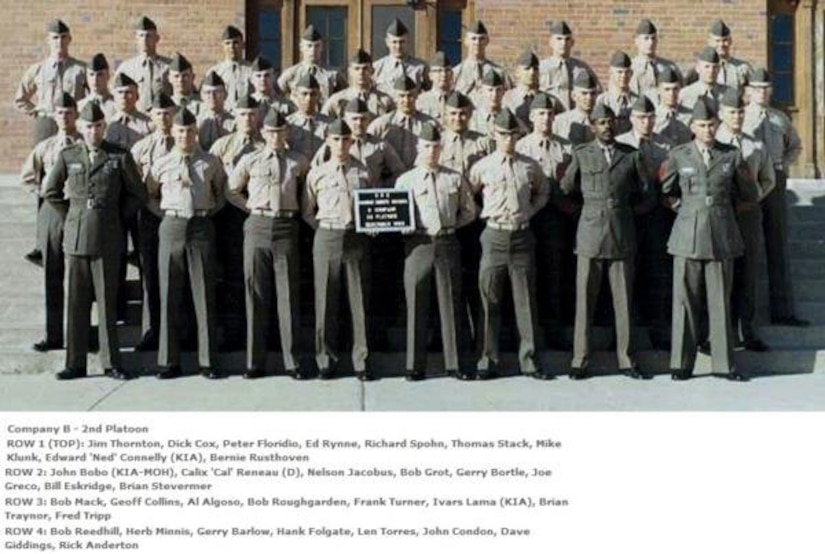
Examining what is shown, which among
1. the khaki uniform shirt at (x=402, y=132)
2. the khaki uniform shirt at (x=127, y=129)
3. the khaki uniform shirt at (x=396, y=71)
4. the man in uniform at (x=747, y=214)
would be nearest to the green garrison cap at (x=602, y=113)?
the man in uniform at (x=747, y=214)

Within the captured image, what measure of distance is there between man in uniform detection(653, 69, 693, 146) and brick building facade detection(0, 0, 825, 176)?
4.36 m

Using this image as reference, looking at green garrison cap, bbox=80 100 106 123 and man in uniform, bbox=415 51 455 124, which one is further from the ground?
man in uniform, bbox=415 51 455 124

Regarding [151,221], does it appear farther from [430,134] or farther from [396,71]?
[396,71]

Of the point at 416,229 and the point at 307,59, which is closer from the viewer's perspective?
the point at 416,229

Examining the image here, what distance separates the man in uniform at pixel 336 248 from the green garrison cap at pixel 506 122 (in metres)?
0.98

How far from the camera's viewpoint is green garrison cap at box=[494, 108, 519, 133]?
25.8ft

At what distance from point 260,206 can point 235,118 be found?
953 millimetres

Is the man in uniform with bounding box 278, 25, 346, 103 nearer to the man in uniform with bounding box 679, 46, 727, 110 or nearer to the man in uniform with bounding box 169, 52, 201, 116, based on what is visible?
the man in uniform with bounding box 169, 52, 201, 116

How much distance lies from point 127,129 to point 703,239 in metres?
4.34

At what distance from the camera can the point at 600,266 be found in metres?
8.02

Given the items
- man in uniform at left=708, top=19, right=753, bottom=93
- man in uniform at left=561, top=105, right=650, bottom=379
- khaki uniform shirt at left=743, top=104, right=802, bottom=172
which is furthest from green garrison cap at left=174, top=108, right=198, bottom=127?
man in uniform at left=708, top=19, right=753, bottom=93
